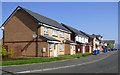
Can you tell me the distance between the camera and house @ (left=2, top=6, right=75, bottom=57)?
22.5 metres

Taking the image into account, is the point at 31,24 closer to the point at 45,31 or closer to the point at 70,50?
the point at 45,31

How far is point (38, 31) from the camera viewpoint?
23.2 meters

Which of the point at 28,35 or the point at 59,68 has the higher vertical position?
the point at 28,35

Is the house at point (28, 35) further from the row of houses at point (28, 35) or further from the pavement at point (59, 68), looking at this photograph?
the pavement at point (59, 68)

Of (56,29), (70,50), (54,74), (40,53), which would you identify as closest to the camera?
(54,74)

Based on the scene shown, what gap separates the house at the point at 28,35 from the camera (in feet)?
74.0

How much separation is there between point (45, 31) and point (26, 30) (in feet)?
10.2

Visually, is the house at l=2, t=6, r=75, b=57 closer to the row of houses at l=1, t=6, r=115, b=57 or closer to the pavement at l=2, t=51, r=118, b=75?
the row of houses at l=1, t=6, r=115, b=57

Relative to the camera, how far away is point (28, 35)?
2391cm

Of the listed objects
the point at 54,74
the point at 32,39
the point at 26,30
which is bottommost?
the point at 54,74

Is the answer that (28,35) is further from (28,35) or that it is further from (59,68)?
(59,68)

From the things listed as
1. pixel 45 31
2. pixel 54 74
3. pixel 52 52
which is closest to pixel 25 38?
pixel 45 31

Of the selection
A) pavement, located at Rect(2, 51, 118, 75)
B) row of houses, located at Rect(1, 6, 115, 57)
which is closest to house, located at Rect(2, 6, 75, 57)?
row of houses, located at Rect(1, 6, 115, 57)

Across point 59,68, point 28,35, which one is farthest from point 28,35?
point 59,68
